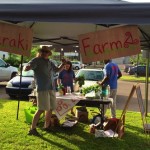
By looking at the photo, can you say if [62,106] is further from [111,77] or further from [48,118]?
[111,77]

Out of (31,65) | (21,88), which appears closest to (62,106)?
(31,65)

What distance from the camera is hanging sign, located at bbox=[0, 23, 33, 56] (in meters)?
4.66

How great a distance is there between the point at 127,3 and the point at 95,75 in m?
9.47

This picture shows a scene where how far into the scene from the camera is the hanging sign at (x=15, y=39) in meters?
4.66

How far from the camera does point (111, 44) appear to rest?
4523mm

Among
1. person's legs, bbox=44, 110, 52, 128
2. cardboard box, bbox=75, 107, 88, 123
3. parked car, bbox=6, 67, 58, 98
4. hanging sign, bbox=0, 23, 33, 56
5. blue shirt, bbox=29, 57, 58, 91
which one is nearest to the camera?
hanging sign, bbox=0, 23, 33, 56

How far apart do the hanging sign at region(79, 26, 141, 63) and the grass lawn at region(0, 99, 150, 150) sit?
2.35 metres

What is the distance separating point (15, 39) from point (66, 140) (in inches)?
106

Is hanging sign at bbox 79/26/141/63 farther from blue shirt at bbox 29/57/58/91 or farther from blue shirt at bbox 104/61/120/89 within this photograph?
blue shirt at bbox 104/61/120/89

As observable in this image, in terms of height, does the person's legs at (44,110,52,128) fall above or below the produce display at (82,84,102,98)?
below

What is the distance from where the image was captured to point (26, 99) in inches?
499

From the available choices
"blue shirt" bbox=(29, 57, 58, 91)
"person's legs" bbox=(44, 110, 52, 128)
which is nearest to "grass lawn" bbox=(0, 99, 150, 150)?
"person's legs" bbox=(44, 110, 52, 128)

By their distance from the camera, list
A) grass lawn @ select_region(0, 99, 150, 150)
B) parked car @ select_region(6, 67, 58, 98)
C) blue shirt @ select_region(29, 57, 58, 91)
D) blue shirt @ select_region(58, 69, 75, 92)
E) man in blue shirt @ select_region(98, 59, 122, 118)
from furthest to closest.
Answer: parked car @ select_region(6, 67, 58, 98) < blue shirt @ select_region(58, 69, 75, 92) < man in blue shirt @ select_region(98, 59, 122, 118) < blue shirt @ select_region(29, 57, 58, 91) < grass lawn @ select_region(0, 99, 150, 150)

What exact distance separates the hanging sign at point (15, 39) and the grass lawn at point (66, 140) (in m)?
2.10
